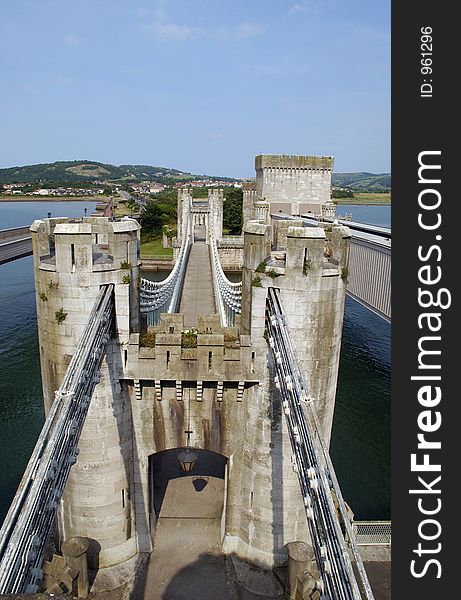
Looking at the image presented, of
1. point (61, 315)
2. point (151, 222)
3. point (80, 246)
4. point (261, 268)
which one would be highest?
point (151, 222)

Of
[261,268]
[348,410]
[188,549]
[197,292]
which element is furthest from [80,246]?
[348,410]

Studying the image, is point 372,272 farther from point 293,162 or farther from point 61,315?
point 293,162

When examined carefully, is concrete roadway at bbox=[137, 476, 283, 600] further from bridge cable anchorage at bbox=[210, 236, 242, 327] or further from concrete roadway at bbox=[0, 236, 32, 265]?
concrete roadway at bbox=[0, 236, 32, 265]

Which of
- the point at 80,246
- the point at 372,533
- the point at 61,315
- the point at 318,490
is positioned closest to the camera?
the point at 318,490

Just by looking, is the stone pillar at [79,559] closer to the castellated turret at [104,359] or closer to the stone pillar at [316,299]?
the castellated turret at [104,359]

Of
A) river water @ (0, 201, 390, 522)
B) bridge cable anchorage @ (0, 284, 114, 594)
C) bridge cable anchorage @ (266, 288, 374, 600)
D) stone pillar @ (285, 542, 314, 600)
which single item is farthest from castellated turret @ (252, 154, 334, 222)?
bridge cable anchorage @ (0, 284, 114, 594)

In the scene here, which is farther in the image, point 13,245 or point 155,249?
point 155,249

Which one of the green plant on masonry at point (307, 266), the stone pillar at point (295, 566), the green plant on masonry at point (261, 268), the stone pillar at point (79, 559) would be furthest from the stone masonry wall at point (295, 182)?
the stone pillar at point (79, 559)
